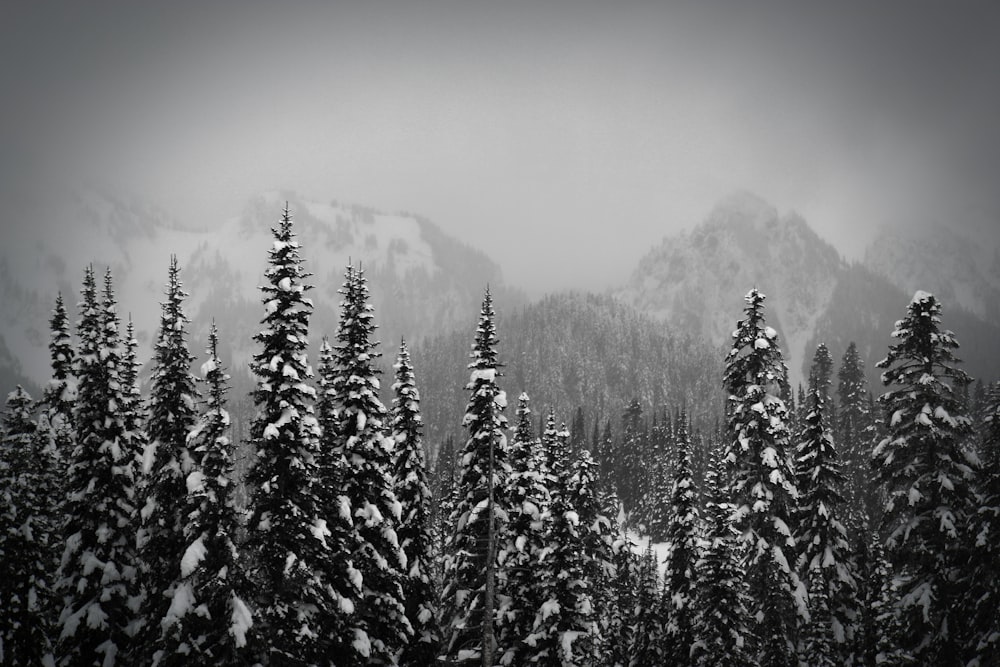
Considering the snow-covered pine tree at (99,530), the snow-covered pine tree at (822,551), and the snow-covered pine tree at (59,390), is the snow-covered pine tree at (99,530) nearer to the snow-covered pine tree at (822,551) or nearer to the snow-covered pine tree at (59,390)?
the snow-covered pine tree at (59,390)

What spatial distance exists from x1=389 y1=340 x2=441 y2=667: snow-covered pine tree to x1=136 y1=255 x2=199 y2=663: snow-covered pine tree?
333 inches

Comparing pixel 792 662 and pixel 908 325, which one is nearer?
pixel 908 325

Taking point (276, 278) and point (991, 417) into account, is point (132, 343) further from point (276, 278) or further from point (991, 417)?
point (991, 417)

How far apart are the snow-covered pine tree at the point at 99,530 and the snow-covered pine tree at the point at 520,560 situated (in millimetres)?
14544

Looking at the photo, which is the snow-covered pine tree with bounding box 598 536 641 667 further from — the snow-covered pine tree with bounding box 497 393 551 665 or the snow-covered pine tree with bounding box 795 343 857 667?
the snow-covered pine tree with bounding box 497 393 551 665

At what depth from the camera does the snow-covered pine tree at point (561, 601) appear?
25.0 m

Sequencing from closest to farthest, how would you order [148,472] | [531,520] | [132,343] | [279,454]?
[279,454] → [148,472] → [531,520] → [132,343]

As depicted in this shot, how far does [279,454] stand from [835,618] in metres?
29.8

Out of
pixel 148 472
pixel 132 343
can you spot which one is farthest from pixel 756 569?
pixel 132 343

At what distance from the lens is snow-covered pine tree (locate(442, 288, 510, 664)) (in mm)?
25797

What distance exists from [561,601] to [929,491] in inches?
546

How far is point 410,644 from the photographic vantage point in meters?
28.8

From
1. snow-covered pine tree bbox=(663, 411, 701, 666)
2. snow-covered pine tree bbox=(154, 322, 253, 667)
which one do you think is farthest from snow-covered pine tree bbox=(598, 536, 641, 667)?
snow-covered pine tree bbox=(154, 322, 253, 667)

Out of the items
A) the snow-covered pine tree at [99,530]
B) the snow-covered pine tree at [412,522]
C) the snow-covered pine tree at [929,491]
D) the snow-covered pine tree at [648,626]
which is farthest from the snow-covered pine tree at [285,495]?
the snow-covered pine tree at [648,626]
